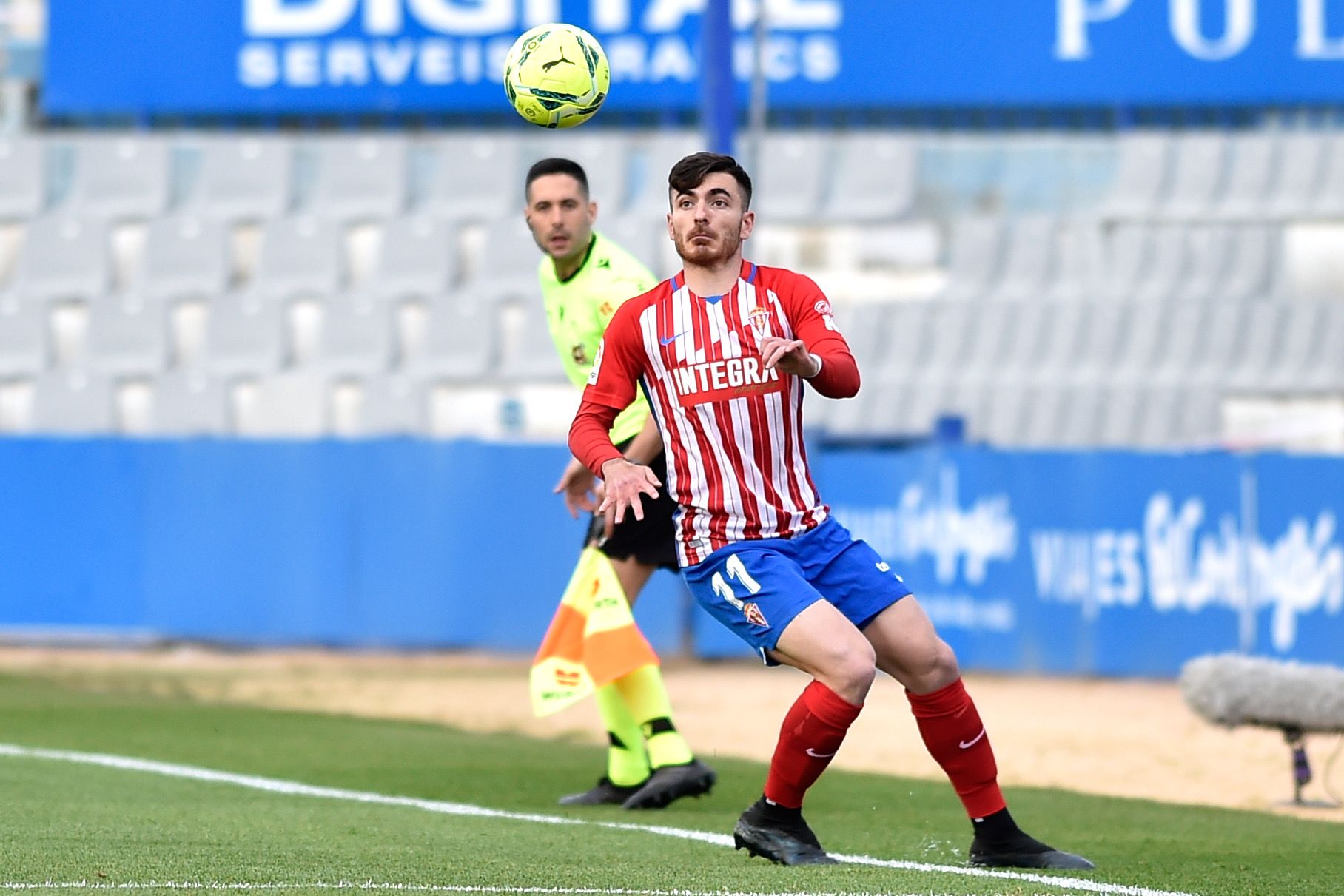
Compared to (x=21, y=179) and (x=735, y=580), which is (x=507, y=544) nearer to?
(x=21, y=179)

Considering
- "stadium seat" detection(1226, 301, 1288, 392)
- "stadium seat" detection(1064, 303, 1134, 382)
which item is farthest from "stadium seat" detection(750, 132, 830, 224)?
"stadium seat" detection(1226, 301, 1288, 392)

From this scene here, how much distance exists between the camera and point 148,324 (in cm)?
2117

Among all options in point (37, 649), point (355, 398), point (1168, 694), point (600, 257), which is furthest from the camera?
point (355, 398)

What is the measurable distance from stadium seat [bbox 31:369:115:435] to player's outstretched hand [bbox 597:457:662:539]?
15837mm

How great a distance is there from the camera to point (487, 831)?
652cm

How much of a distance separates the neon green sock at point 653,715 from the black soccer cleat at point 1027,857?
2022mm

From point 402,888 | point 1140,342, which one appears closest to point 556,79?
point 402,888

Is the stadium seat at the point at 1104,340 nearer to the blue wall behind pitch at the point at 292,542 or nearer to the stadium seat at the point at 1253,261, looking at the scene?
the stadium seat at the point at 1253,261

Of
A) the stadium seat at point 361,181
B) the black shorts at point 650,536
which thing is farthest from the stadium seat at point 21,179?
the black shorts at point 650,536

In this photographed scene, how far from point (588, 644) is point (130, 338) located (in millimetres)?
14606

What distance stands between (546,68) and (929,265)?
44.9 ft

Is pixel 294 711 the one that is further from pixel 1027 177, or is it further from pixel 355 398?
pixel 1027 177

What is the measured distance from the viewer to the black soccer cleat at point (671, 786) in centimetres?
744

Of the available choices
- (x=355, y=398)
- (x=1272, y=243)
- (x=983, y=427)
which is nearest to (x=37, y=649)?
(x=355, y=398)
